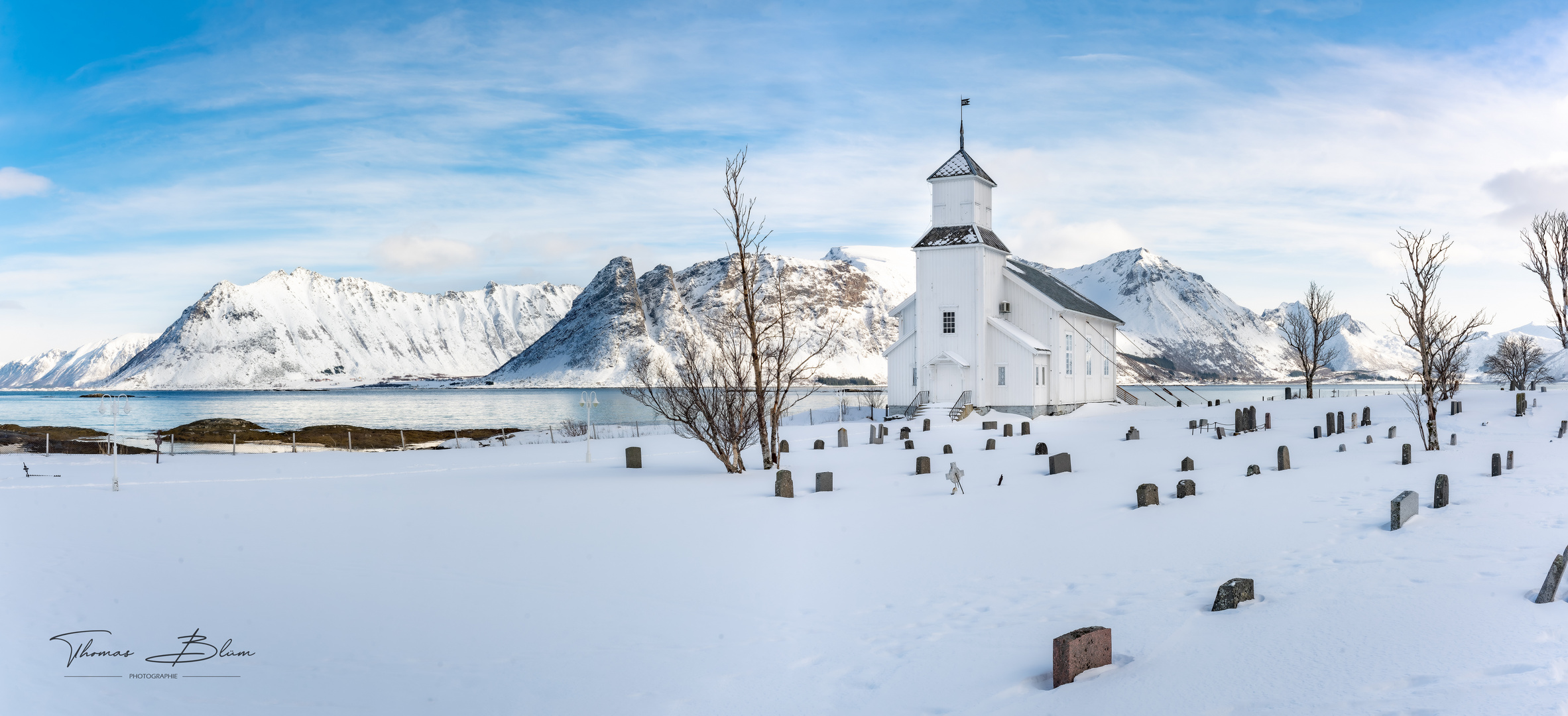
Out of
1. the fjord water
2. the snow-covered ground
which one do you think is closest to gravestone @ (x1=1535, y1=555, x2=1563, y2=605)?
the snow-covered ground

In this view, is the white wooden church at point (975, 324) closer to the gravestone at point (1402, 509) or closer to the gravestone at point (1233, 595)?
the gravestone at point (1402, 509)

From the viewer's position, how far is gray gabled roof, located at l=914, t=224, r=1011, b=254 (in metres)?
42.4

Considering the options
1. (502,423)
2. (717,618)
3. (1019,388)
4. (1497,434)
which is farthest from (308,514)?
(502,423)

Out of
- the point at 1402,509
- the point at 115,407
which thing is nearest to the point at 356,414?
the point at 115,407

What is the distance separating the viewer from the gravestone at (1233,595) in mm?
7953

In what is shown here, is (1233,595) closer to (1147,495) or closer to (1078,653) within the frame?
(1078,653)

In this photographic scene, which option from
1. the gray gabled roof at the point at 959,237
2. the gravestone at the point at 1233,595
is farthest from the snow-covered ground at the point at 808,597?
the gray gabled roof at the point at 959,237

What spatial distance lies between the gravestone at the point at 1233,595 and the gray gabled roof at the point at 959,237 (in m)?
35.1

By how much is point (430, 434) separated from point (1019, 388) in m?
31.2

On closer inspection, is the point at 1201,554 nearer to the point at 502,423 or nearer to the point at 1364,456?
the point at 1364,456

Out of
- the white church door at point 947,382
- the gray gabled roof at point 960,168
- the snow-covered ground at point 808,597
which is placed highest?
the gray gabled roof at point 960,168

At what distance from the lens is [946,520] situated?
14219 millimetres

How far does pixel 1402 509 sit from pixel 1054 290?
39.9 metres

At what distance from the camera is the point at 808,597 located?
9516mm
